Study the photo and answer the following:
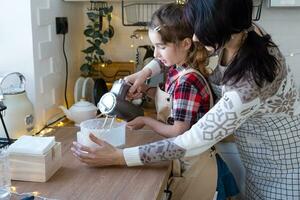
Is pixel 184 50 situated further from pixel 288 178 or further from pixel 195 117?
pixel 288 178

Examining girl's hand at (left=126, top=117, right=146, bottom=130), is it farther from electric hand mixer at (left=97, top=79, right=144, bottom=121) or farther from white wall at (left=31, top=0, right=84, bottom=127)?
white wall at (left=31, top=0, right=84, bottom=127)

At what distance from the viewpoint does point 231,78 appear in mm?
1043

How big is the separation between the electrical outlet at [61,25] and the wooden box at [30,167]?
0.81m

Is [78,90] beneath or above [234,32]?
beneath

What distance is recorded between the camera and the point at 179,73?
1.36 m

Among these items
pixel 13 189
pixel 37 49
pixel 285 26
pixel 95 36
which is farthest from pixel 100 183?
pixel 285 26

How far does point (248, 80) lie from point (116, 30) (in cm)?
112

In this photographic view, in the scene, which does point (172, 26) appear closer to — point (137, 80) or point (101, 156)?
point (137, 80)

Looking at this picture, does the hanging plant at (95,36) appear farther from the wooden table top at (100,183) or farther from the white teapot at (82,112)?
the wooden table top at (100,183)

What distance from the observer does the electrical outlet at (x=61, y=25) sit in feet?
5.66

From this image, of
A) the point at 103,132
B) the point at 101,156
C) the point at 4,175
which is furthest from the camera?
the point at 103,132

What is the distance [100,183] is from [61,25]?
91 centimetres

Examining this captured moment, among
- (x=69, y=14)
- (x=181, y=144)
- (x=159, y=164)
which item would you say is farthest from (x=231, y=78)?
(x=69, y=14)

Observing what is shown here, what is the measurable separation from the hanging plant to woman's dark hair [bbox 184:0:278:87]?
89 cm
